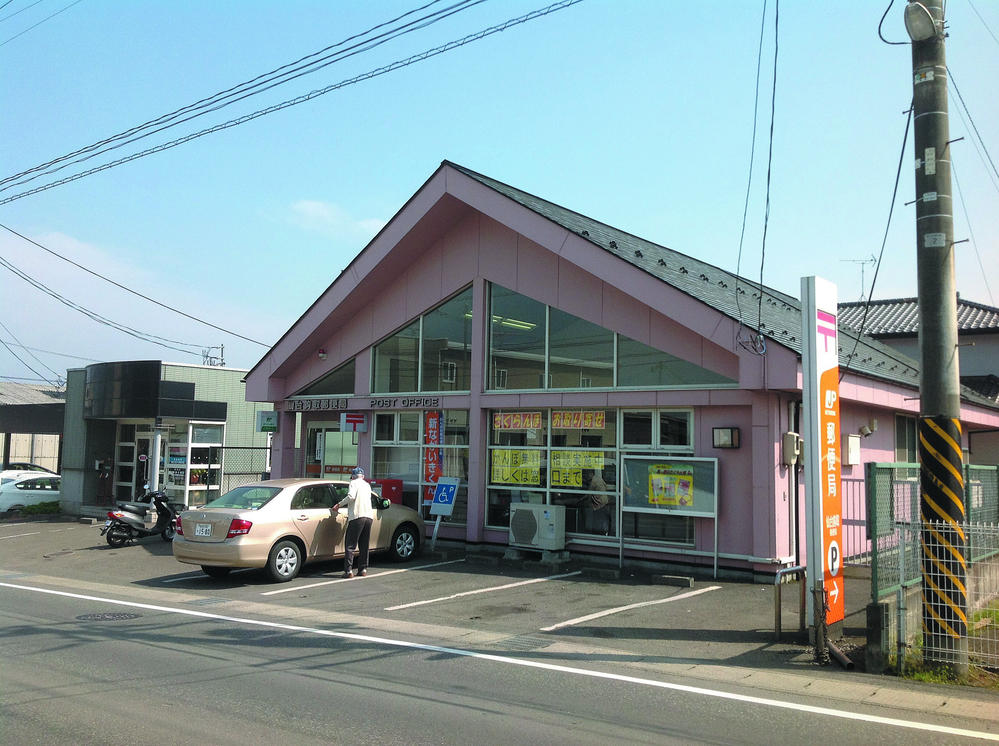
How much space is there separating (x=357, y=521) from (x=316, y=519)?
71 cm

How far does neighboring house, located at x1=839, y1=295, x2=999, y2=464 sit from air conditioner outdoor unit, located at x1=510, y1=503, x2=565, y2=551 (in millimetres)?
15468

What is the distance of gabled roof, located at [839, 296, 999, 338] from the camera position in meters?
28.0

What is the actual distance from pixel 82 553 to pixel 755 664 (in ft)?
49.2

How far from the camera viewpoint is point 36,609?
35.3ft

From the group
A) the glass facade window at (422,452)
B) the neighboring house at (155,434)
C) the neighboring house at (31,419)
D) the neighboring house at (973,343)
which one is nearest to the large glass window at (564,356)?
the glass facade window at (422,452)

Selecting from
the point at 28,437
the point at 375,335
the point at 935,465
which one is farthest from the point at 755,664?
the point at 28,437

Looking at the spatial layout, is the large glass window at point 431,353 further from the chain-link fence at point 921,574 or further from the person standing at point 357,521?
the chain-link fence at point 921,574

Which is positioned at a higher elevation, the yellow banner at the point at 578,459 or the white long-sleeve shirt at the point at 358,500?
the yellow banner at the point at 578,459

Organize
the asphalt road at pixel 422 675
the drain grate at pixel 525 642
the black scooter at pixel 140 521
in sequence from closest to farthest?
the asphalt road at pixel 422 675 → the drain grate at pixel 525 642 → the black scooter at pixel 140 521

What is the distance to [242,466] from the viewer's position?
24.5 m

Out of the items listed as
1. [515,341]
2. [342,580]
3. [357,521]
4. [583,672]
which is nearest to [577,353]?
[515,341]

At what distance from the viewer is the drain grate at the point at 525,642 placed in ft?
28.8

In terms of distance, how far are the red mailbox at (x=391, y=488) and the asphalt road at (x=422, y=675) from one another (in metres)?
4.69

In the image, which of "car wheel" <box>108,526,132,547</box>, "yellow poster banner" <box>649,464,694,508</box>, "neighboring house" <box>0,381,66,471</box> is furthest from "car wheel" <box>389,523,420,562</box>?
"neighboring house" <box>0,381,66,471</box>
